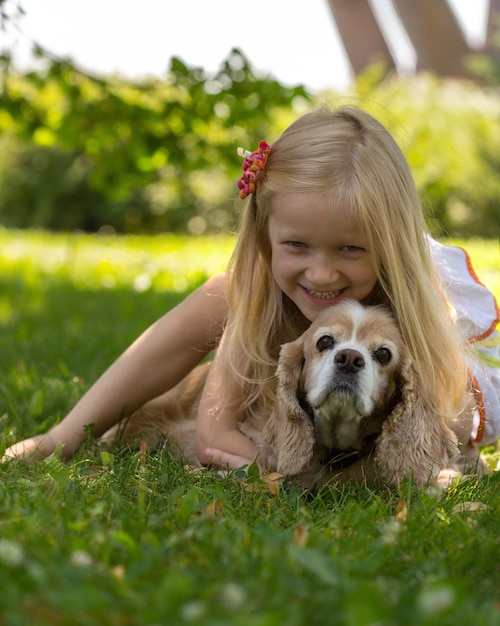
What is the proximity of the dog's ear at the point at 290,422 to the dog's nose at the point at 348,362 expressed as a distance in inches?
11.1

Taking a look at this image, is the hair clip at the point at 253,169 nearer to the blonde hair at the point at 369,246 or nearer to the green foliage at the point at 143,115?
the blonde hair at the point at 369,246

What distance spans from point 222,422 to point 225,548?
145cm

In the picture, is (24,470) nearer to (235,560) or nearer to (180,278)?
(235,560)

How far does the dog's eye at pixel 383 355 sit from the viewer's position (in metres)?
3.15

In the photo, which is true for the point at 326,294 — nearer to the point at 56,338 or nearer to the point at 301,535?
the point at 301,535

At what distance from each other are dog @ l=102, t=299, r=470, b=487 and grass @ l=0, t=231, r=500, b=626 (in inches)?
5.9

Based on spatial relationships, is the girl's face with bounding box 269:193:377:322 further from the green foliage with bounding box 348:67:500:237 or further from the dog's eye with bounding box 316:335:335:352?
the green foliage with bounding box 348:67:500:237

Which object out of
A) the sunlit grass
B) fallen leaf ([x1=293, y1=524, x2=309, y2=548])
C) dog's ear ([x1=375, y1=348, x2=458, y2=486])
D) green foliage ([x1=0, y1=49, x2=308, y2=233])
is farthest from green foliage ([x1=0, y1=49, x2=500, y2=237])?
fallen leaf ([x1=293, y1=524, x2=309, y2=548])

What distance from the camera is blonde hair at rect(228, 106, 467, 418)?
3223 millimetres

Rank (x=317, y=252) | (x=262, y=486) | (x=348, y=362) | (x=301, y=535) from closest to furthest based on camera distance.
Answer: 1. (x=301, y=535)
2. (x=262, y=486)
3. (x=348, y=362)
4. (x=317, y=252)

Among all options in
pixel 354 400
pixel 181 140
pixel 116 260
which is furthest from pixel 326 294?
pixel 116 260

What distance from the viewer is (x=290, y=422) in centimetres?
318

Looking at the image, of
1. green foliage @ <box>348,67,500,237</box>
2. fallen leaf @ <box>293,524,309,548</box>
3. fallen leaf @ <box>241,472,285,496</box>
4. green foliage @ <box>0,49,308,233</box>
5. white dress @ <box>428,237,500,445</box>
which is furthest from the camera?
green foliage @ <box>348,67,500,237</box>

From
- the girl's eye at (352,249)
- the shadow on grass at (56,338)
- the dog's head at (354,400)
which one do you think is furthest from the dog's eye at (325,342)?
the shadow on grass at (56,338)
